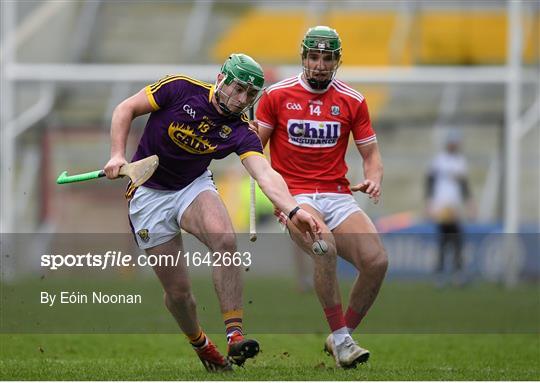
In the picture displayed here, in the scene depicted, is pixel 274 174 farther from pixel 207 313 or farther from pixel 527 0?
pixel 527 0

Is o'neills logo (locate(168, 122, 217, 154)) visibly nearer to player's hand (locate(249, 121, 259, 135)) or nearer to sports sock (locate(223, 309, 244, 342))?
player's hand (locate(249, 121, 259, 135))

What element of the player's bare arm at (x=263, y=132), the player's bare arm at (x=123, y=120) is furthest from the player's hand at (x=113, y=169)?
the player's bare arm at (x=263, y=132)

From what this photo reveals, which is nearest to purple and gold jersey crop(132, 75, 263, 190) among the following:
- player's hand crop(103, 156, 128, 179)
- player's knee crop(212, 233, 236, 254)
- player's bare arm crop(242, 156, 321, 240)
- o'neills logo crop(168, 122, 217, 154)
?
o'neills logo crop(168, 122, 217, 154)

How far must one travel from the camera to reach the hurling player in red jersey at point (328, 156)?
909cm

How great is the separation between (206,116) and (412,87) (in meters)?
15.3

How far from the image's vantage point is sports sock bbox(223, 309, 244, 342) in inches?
326

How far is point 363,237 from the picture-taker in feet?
30.0

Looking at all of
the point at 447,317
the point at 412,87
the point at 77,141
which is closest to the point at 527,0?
the point at 412,87

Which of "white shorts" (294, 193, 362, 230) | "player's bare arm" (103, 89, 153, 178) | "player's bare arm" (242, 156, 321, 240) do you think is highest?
"player's bare arm" (103, 89, 153, 178)

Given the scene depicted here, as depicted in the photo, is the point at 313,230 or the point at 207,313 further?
the point at 207,313

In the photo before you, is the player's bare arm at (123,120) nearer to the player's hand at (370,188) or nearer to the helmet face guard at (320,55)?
the helmet face guard at (320,55)

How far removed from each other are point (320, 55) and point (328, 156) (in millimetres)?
724

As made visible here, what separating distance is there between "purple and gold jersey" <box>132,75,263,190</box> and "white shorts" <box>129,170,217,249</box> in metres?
0.16

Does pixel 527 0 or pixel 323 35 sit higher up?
pixel 323 35
